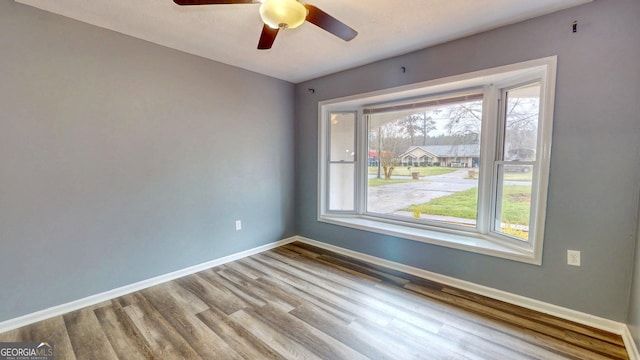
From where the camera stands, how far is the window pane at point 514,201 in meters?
2.38

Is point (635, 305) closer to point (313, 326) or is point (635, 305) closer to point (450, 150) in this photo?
point (450, 150)

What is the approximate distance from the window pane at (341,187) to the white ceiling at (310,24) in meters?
1.51

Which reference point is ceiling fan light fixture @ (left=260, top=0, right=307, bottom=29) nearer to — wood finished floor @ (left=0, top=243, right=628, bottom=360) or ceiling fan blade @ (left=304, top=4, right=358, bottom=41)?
ceiling fan blade @ (left=304, top=4, right=358, bottom=41)

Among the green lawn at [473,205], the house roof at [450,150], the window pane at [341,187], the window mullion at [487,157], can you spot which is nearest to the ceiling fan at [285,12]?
the window mullion at [487,157]

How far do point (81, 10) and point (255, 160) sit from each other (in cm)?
208

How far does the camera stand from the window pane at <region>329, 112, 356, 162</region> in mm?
3781

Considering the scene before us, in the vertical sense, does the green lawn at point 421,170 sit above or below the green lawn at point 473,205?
above

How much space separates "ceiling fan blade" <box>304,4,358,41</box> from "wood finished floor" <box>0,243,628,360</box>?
216 centimetres

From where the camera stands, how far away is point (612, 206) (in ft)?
6.19

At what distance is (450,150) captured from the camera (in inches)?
118

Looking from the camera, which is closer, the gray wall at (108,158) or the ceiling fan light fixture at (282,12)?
the ceiling fan light fixture at (282,12)

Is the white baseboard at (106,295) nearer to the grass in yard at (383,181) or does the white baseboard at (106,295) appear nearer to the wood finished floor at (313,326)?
the wood finished floor at (313,326)

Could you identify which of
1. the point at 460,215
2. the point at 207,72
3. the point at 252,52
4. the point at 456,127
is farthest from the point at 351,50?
the point at 460,215

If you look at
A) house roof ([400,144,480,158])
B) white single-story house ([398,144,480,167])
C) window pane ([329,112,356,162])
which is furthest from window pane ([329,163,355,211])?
house roof ([400,144,480,158])
